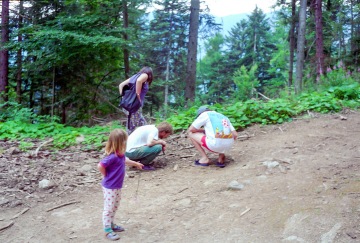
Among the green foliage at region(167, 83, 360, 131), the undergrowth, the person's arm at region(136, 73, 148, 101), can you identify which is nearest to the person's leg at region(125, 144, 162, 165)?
the person's arm at region(136, 73, 148, 101)

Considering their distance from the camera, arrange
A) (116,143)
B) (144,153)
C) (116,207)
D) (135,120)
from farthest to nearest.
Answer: (135,120) → (144,153) → (116,207) → (116,143)

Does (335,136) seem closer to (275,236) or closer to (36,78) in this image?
(275,236)

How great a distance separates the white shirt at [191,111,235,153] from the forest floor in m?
0.40

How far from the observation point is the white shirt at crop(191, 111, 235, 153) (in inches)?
195

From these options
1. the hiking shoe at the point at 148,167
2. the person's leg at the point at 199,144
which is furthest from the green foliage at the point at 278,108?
the hiking shoe at the point at 148,167

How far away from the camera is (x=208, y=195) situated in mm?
4172

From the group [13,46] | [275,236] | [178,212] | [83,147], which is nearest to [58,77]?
[13,46]

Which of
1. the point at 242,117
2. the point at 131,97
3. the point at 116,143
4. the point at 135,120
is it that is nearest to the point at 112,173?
the point at 116,143

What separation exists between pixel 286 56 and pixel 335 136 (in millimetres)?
32734

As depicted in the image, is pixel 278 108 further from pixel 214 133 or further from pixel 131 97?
pixel 131 97

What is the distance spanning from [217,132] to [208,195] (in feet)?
3.74

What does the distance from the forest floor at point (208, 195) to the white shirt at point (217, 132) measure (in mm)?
398

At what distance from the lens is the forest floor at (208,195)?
3246 mm

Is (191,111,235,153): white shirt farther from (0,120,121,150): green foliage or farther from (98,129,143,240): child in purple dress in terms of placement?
(0,120,121,150): green foliage
